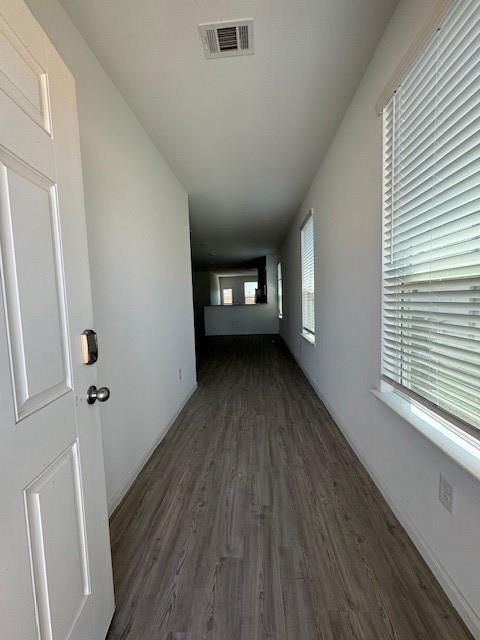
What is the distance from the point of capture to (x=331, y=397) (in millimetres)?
2994

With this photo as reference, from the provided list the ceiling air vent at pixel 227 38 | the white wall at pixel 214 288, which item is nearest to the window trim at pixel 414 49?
the ceiling air vent at pixel 227 38

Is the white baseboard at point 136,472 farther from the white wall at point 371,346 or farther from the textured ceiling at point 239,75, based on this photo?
the textured ceiling at point 239,75

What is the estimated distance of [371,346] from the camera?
1.94 meters

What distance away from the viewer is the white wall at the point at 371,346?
1.14m

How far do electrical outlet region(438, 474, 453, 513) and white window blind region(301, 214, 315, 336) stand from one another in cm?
284

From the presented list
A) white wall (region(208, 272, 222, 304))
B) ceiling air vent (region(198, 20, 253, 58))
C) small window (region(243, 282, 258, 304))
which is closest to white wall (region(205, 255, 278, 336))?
white wall (region(208, 272, 222, 304))

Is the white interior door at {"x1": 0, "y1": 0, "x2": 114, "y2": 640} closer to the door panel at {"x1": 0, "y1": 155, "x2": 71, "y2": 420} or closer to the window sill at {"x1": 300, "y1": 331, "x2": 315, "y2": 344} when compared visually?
the door panel at {"x1": 0, "y1": 155, "x2": 71, "y2": 420}

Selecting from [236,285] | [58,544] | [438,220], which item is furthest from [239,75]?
[236,285]

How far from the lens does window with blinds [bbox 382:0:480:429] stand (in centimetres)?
107

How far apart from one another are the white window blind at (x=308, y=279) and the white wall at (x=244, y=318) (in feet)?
16.0

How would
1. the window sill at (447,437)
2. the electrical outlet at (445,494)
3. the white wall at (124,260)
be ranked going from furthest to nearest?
the white wall at (124,260) → the electrical outlet at (445,494) → the window sill at (447,437)

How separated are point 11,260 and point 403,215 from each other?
1.68 meters

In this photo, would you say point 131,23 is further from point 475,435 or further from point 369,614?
point 369,614

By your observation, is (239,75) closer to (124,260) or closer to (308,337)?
(124,260)
